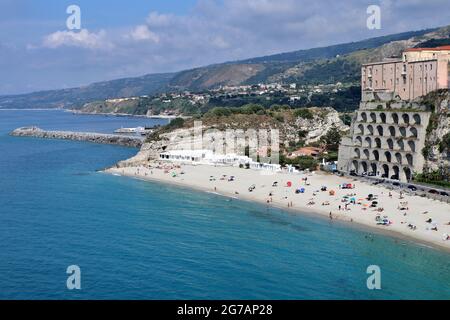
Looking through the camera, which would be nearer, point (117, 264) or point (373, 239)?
point (117, 264)

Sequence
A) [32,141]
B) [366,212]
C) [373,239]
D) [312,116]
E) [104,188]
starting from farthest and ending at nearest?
[32,141] < [312,116] < [104,188] < [366,212] < [373,239]

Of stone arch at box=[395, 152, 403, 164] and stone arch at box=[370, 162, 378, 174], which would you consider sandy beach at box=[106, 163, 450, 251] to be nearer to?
stone arch at box=[370, 162, 378, 174]

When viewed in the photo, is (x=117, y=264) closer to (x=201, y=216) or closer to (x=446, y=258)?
(x=201, y=216)

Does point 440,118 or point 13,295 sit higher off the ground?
point 440,118

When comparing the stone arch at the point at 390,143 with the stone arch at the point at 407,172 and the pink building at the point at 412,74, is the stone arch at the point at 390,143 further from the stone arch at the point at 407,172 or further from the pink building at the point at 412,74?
the pink building at the point at 412,74

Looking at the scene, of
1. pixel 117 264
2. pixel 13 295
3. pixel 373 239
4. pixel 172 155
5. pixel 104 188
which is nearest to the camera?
pixel 13 295

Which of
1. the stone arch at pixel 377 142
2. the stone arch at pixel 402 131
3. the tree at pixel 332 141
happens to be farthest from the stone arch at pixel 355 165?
the tree at pixel 332 141

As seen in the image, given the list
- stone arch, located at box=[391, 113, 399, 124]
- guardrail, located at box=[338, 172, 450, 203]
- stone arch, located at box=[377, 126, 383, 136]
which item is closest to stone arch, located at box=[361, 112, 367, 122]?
stone arch, located at box=[377, 126, 383, 136]
